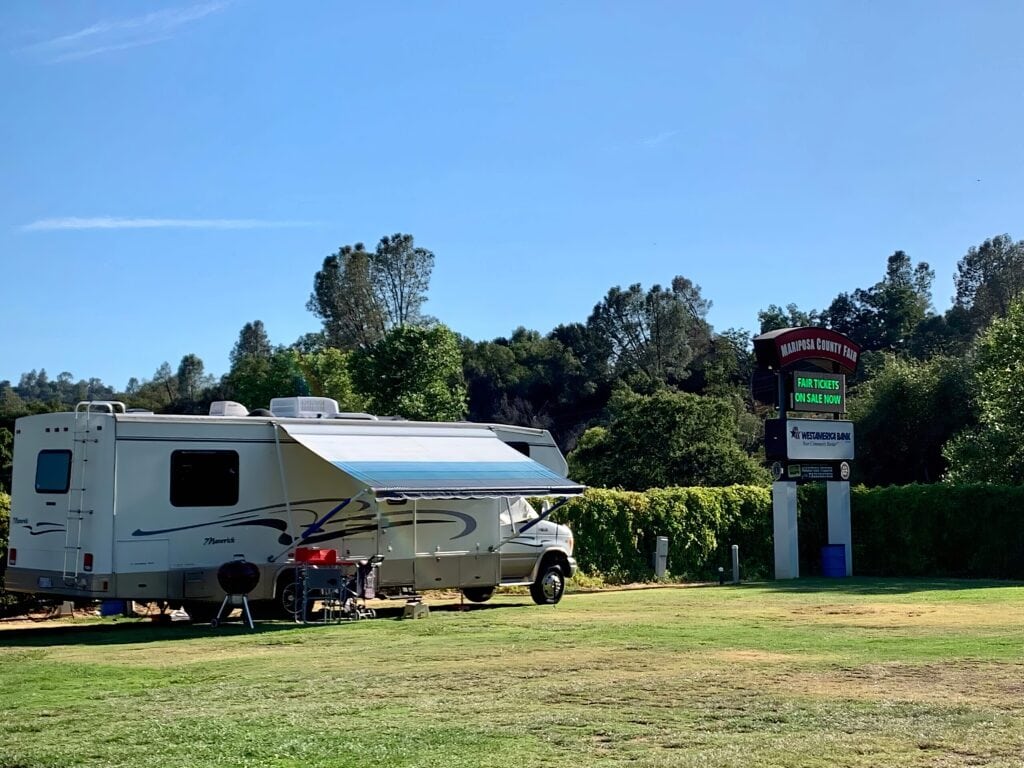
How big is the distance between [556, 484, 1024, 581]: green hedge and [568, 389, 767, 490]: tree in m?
17.9

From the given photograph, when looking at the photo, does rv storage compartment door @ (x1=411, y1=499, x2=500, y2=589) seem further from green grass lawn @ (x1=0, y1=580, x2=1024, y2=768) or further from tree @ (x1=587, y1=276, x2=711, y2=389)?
tree @ (x1=587, y1=276, x2=711, y2=389)

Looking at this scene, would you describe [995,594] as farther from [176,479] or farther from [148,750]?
[148,750]

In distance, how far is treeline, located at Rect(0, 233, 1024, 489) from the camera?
4944 centimetres

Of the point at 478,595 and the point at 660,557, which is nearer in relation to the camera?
the point at 478,595

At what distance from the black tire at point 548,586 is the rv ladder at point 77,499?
291 inches

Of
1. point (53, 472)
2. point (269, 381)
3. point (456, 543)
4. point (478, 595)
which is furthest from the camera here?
point (269, 381)

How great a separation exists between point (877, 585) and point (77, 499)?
16789 mm

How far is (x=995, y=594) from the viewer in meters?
22.5

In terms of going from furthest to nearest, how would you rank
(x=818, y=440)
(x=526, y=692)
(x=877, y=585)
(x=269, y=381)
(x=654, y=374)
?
(x=654, y=374) < (x=269, y=381) < (x=818, y=440) < (x=877, y=585) < (x=526, y=692)

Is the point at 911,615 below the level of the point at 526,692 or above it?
above

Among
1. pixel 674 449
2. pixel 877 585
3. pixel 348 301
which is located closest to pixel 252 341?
pixel 348 301

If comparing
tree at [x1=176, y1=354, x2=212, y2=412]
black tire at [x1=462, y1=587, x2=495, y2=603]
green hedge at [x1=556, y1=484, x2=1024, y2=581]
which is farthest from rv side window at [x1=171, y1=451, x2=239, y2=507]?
tree at [x1=176, y1=354, x2=212, y2=412]

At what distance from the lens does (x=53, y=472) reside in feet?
53.3

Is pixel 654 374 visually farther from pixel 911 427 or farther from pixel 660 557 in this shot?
pixel 660 557
